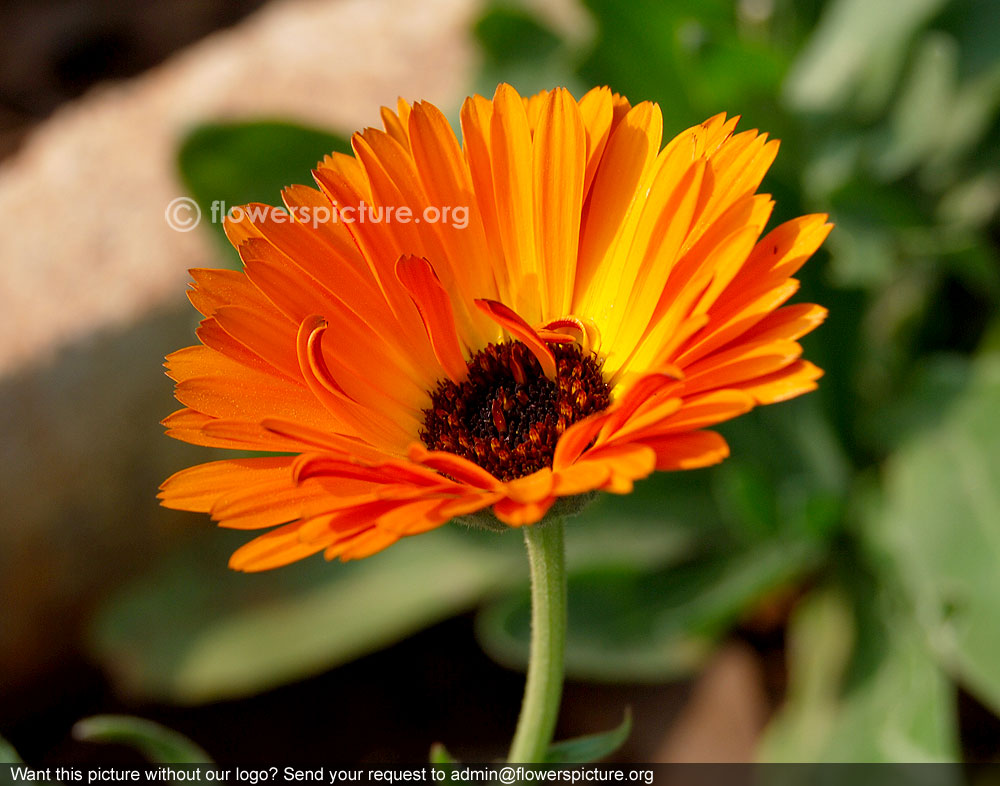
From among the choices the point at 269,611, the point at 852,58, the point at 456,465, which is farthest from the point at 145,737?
the point at 852,58

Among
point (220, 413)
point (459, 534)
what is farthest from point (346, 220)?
point (459, 534)

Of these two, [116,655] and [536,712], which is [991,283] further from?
[116,655]

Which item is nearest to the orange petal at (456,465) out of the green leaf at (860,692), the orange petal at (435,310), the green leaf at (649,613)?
the orange petal at (435,310)

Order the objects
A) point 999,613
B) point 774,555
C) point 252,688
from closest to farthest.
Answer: point 999,613, point 774,555, point 252,688

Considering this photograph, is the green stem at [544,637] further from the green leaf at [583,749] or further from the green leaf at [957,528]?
the green leaf at [957,528]

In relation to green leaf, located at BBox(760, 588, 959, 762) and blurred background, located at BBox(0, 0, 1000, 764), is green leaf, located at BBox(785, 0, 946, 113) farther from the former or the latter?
green leaf, located at BBox(760, 588, 959, 762)

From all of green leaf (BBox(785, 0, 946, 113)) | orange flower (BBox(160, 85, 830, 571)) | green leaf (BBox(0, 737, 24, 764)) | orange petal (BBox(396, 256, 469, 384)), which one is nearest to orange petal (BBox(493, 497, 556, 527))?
orange flower (BBox(160, 85, 830, 571))

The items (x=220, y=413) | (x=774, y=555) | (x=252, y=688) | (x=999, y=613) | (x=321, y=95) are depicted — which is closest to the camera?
(x=220, y=413)

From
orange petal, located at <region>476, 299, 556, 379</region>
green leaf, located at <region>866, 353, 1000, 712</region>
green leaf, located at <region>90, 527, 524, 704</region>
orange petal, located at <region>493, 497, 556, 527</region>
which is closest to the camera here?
orange petal, located at <region>493, 497, 556, 527</region>
